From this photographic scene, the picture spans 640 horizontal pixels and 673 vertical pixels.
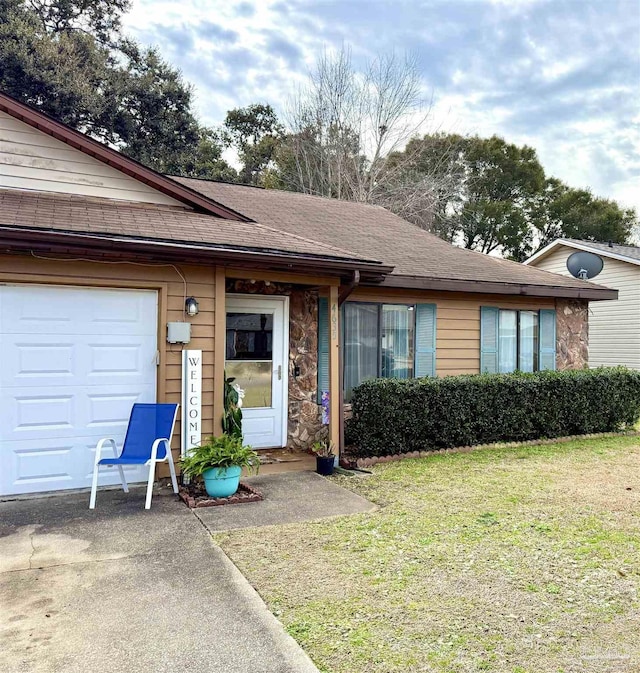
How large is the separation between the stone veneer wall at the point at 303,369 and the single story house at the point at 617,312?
969 cm

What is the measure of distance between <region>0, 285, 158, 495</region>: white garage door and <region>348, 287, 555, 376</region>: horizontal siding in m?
4.00

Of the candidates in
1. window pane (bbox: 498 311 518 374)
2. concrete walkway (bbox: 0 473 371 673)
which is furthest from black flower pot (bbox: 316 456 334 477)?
window pane (bbox: 498 311 518 374)

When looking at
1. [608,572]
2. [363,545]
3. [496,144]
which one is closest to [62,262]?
[363,545]

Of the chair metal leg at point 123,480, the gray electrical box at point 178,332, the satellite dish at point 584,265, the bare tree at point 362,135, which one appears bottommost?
the chair metal leg at point 123,480

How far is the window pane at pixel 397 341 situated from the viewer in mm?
7957

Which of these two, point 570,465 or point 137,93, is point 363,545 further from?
point 137,93

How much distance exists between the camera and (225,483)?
4988 millimetres

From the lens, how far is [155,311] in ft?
17.9

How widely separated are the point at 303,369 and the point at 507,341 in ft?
12.4

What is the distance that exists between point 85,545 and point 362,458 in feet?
11.6

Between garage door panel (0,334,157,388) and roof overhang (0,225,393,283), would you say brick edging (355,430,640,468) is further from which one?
garage door panel (0,334,157,388)

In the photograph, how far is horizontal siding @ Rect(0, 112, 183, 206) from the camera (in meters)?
5.62

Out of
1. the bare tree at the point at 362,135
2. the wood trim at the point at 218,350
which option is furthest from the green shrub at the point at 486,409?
the bare tree at the point at 362,135

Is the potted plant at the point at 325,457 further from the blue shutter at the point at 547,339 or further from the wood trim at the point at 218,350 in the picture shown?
the blue shutter at the point at 547,339
